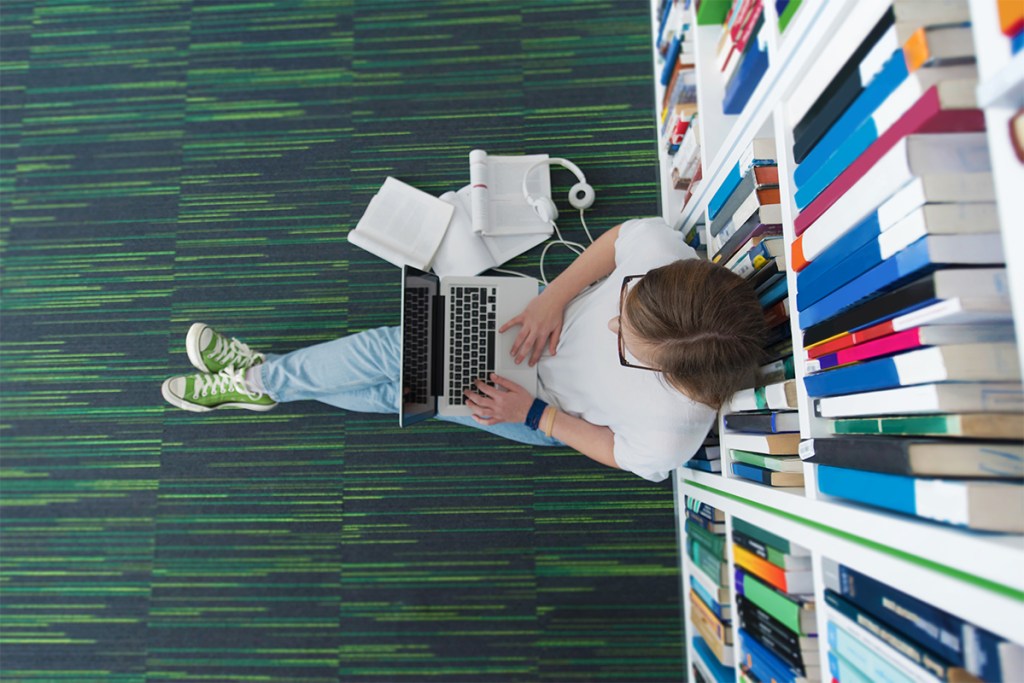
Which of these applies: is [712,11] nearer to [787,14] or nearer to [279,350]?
[787,14]

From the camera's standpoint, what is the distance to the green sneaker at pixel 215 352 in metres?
1.76

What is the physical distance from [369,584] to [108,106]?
6.33 feet

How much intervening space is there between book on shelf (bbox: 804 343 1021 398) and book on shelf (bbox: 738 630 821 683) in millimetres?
630

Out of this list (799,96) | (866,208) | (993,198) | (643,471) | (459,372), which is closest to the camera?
(993,198)

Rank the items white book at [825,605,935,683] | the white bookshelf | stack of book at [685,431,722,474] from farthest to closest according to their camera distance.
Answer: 1. stack of book at [685,431,722,474]
2. white book at [825,605,935,683]
3. the white bookshelf

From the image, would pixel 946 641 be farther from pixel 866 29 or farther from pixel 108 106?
pixel 108 106

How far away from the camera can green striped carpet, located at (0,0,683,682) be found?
185 cm

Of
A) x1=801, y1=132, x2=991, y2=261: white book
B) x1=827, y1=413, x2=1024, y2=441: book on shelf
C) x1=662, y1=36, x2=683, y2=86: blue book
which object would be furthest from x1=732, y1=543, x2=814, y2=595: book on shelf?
x1=662, y1=36, x2=683, y2=86: blue book

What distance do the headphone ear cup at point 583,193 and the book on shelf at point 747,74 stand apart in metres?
0.57

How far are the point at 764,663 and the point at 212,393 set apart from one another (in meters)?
1.67

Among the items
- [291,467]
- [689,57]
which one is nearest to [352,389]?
[291,467]

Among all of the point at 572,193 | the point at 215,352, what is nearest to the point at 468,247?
the point at 572,193

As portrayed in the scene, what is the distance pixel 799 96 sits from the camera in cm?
89

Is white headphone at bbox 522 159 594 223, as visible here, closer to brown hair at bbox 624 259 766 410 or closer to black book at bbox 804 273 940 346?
brown hair at bbox 624 259 766 410
